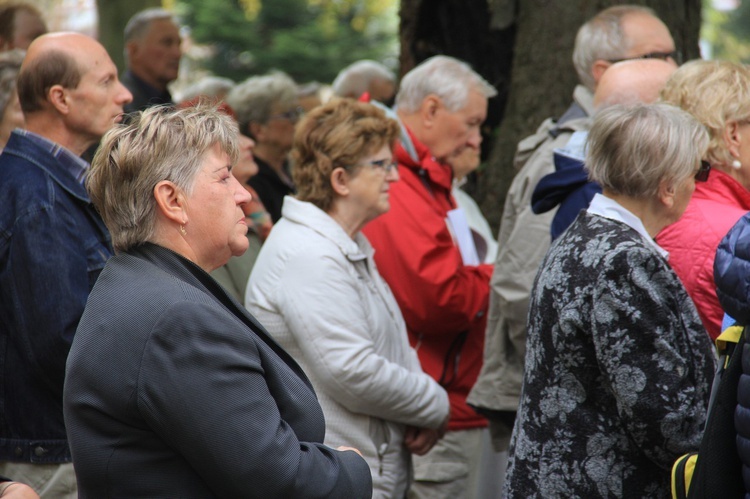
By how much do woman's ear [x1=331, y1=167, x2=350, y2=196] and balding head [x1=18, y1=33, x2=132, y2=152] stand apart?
0.83 m

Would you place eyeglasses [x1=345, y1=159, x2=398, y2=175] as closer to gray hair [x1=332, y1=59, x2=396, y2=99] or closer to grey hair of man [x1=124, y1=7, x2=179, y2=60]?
grey hair of man [x1=124, y1=7, x2=179, y2=60]

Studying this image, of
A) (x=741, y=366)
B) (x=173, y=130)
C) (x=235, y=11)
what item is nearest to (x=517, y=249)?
(x=741, y=366)

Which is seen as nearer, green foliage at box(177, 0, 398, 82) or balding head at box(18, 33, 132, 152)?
balding head at box(18, 33, 132, 152)

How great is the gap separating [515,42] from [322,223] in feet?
8.74

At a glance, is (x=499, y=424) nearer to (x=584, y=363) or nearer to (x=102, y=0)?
(x=584, y=363)

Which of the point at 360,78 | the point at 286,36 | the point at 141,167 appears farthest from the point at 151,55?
the point at 286,36

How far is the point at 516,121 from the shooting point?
18.5 ft

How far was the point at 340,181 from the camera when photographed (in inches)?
147

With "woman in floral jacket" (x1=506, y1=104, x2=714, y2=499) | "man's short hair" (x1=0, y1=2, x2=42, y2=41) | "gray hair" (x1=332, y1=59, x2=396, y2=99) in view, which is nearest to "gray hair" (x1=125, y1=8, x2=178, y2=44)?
"man's short hair" (x1=0, y1=2, x2=42, y2=41)

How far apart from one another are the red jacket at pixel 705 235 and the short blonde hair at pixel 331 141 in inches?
45.5

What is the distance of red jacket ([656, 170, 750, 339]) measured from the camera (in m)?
3.05

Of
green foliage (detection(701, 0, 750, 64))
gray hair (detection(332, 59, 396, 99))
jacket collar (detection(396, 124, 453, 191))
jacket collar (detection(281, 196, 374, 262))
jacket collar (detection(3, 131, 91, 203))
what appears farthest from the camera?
green foliage (detection(701, 0, 750, 64))

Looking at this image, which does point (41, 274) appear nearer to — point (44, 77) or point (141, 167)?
point (44, 77)

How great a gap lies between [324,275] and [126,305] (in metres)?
1.44
